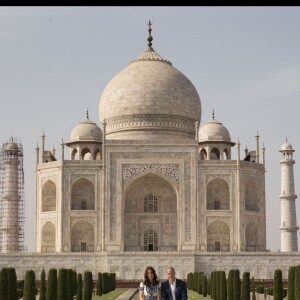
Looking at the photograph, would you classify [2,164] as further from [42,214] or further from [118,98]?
[118,98]

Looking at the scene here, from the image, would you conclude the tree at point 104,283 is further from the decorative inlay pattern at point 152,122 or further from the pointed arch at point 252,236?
the decorative inlay pattern at point 152,122

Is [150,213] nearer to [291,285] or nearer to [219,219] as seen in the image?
[219,219]

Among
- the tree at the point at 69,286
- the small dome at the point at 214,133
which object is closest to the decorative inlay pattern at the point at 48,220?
the small dome at the point at 214,133

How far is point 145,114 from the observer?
29203 millimetres

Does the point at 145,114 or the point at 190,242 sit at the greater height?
the point at 145,114

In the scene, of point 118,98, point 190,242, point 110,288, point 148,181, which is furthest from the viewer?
point 118,98

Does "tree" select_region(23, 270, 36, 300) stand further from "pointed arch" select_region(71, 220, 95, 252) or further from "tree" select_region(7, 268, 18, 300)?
"pointed arch" select_region(71, 220, 95, 252)

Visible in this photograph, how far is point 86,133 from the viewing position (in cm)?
2884

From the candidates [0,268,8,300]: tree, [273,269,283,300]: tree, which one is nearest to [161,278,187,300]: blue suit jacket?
[0,268,8,300]: tree

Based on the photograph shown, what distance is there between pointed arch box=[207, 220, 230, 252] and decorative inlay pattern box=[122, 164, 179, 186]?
2.37m
